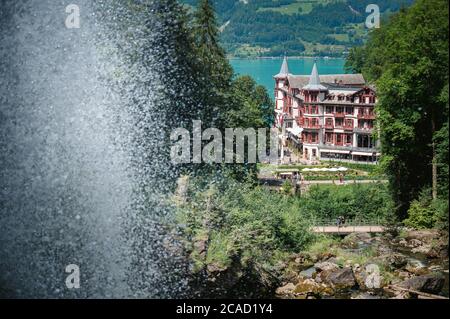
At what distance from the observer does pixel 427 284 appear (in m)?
A: 18.1

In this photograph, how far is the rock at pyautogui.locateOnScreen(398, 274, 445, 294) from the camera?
58.8 ft

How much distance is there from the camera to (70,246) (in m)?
15.5

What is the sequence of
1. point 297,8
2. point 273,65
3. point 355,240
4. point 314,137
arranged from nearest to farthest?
1. point 355,240
2. point 314,137
3. point 297,8
4. point 273,65

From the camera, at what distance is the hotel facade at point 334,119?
48.7m

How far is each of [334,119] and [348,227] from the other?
23.8 m

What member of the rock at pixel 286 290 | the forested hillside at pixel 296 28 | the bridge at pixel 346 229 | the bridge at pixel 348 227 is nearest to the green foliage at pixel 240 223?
the rock at pixel 286 290

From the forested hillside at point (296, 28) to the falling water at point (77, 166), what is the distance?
2675 inches

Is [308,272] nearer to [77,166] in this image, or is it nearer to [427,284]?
[427,284]

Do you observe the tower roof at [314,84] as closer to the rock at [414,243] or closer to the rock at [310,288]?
the rock at [414,243]

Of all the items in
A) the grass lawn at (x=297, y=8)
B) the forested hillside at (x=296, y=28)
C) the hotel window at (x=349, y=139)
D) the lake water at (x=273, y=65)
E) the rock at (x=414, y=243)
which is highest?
the grass lawn at (x=297, y=8)

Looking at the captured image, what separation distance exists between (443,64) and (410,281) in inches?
352

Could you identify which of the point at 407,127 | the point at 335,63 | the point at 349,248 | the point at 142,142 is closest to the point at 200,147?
the point at 142,142

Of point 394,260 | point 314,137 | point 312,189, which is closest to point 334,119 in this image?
point 314,137

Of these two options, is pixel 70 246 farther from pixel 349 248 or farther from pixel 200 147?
pixel 349 248
